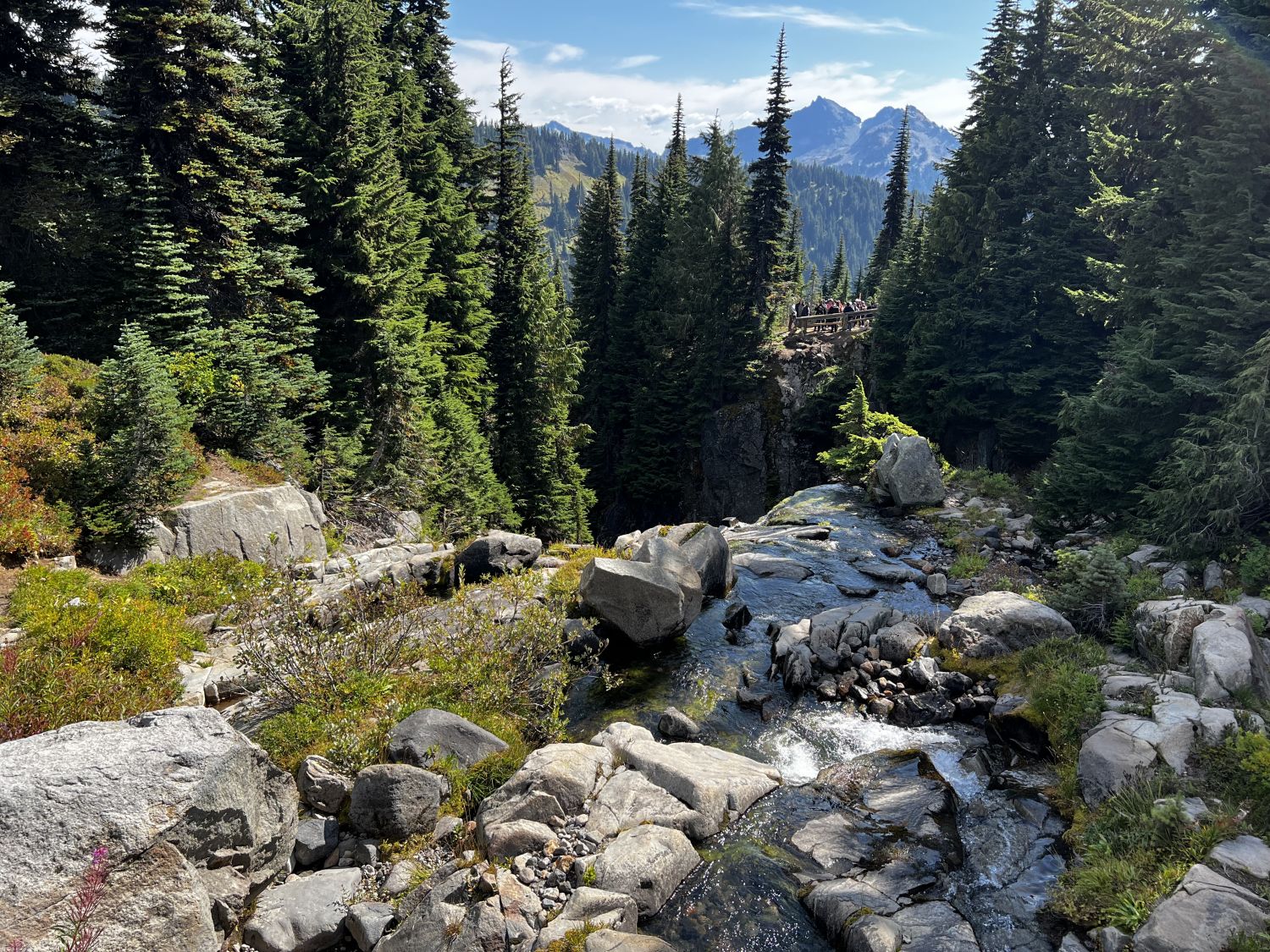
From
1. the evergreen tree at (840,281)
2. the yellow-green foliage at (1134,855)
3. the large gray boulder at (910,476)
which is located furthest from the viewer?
the evergreen tree at (840,281)

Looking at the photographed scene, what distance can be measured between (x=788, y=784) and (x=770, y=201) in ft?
132

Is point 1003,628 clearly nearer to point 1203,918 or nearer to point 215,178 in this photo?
point 1203,918

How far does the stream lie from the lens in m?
7.97

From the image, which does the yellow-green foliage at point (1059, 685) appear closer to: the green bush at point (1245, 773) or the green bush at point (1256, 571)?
the green bush at point (1245, 773)

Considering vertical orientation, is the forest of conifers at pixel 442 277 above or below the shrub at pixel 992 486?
above

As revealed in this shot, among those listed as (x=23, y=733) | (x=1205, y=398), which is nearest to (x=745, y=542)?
(x=1205, y=398)

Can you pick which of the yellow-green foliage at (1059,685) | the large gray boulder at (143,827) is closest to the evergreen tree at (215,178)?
the large gray boulder at (143,827)

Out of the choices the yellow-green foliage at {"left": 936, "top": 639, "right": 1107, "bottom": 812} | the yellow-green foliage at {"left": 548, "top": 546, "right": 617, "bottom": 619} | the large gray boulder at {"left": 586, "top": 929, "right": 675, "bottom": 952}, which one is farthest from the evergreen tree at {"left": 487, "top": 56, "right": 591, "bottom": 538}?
the large gray boulder at {"left": 586, "top": 929, "right": 675, "bottom": 952}

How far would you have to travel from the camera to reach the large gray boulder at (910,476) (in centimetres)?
2720

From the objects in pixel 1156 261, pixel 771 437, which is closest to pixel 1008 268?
pixel 1156 261

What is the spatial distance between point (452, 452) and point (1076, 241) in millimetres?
29410

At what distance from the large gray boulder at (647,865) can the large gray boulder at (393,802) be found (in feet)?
7.53

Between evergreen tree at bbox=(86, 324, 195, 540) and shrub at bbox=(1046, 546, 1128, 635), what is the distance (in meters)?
19.3

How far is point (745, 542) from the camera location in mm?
23766
